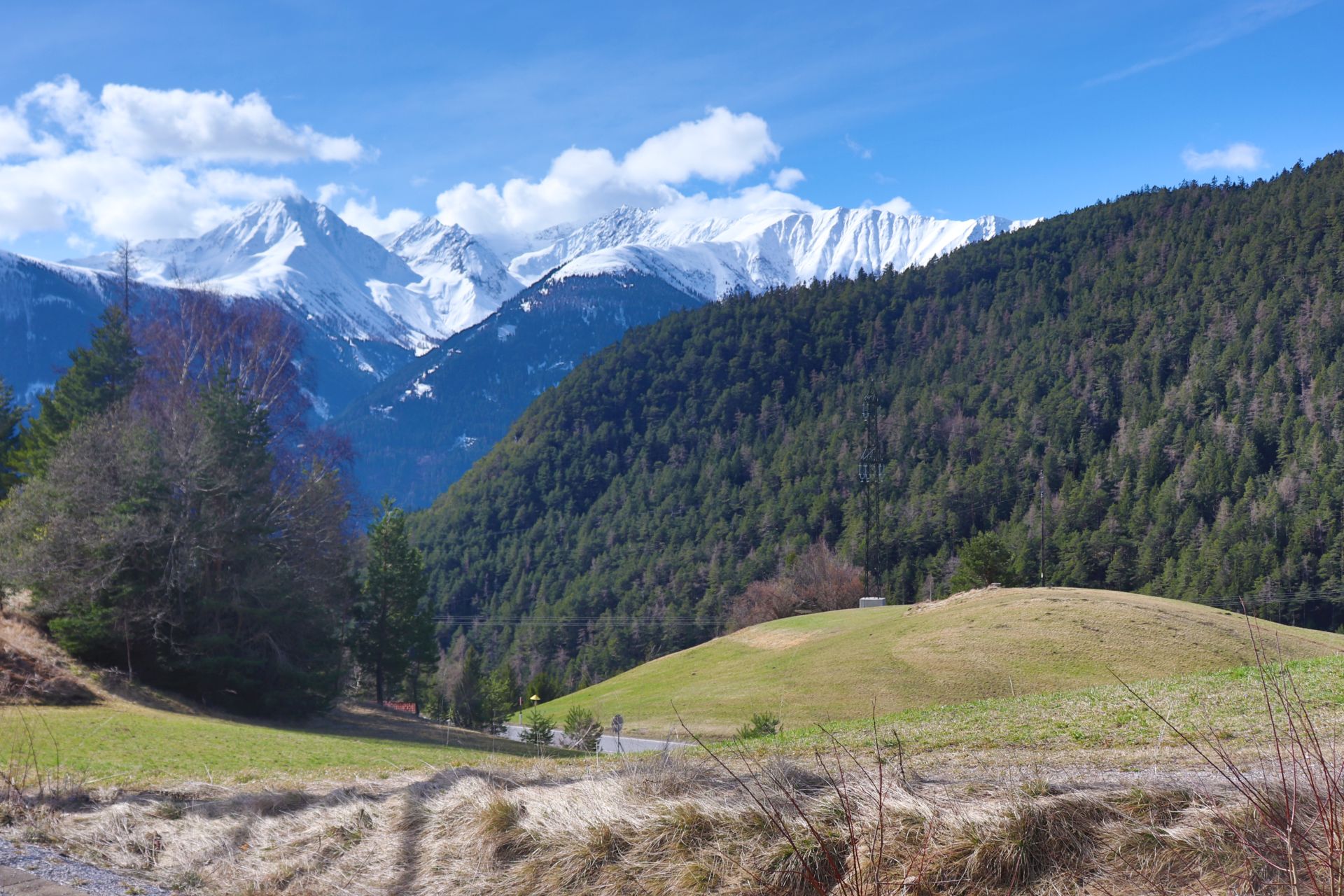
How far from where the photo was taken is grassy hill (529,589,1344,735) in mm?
30500

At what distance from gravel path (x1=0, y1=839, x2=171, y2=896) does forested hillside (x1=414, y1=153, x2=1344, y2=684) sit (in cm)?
7960

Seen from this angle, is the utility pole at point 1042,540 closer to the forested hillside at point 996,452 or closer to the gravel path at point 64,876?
the forested hillside at point 996,452

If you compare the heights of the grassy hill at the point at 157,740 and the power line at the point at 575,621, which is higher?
the power line at the point at 575,621

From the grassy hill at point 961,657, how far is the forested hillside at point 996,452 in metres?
41.4

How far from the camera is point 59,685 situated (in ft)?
75.2

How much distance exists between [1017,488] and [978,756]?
12593 cm

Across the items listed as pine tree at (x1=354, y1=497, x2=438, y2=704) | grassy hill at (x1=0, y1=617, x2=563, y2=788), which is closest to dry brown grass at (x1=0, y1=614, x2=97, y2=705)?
grassy hill at (x1=0, y1=617, x2=563, y2=788)

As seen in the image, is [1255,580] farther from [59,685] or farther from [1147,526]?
[59,685]

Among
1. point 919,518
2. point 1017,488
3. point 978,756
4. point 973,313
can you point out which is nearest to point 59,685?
point 978,756

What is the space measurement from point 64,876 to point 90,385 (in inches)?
1628

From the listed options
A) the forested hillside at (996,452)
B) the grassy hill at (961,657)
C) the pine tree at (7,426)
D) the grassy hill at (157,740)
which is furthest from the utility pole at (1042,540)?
the pine tree at (7,426)

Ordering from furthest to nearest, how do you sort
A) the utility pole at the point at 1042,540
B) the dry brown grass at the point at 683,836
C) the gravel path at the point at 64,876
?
the utility pole at the point at 1042,540 → the gravel path at the point at 64,876 → the dry brown grass at the point at 683,836

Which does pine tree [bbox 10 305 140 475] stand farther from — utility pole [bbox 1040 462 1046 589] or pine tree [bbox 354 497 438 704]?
utility pole [bbox 1040 462 1046 589]

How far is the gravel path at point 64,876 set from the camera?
5.76 metres
